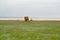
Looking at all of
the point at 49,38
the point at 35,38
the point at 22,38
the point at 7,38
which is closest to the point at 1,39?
the point at 7,38

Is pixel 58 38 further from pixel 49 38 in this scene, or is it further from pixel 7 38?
pixel 7 38

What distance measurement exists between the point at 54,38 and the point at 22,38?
0.62m

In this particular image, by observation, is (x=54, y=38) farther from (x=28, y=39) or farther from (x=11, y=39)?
(x=11, y=39)

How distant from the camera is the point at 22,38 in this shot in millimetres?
3143

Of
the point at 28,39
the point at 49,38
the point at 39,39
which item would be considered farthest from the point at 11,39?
the point at 49,38

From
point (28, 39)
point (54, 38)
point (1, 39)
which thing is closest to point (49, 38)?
point (54, 38)

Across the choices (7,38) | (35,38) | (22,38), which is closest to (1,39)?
(7,38)

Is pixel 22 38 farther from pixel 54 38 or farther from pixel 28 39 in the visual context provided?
pixel 54 38

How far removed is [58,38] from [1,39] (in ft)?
3.60

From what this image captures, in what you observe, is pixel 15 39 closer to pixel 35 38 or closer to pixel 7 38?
pixel 7 38

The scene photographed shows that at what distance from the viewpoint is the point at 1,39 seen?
121 inches

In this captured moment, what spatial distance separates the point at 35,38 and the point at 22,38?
25cm

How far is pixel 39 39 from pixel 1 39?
0.73 m

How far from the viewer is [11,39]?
3.07 meters
